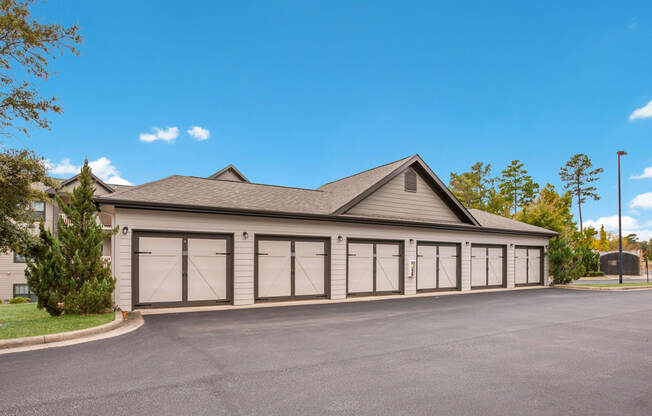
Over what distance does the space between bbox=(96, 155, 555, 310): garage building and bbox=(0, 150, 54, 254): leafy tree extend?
1.62 meters

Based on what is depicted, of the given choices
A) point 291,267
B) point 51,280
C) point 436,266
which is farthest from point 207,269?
point 436,266

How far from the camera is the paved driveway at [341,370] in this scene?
404cm

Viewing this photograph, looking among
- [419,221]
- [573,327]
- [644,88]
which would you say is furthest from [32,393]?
[644,88]

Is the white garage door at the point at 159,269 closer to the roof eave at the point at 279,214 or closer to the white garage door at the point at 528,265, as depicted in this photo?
the roof eave at the point at 279,214

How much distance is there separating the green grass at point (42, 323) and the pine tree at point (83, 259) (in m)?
0.37

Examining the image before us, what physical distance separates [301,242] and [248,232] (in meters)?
2.13

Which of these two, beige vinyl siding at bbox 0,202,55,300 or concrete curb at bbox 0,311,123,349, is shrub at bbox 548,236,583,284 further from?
beige vinyl siding at bbox 0,202,55,300

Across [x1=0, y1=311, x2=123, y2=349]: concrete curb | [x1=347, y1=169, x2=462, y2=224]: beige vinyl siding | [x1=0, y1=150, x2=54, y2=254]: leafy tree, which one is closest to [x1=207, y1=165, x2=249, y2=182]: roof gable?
[x1=347, y1=169, x2=462, y2=224]: beige vinyl siding

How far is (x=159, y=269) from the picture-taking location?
1106 cm

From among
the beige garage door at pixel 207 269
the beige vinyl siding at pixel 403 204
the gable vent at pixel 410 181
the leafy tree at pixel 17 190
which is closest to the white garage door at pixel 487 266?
the beige vinyl siding at pixel 403 204

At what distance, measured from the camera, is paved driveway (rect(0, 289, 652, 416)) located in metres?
4.04

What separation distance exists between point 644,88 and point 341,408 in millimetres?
41015

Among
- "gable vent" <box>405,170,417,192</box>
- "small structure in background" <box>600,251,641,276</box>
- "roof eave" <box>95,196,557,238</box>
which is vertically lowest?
"small structure in background" <box>600,251,641,276</box>

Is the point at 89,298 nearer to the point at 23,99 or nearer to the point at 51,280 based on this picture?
the point at 51,280
